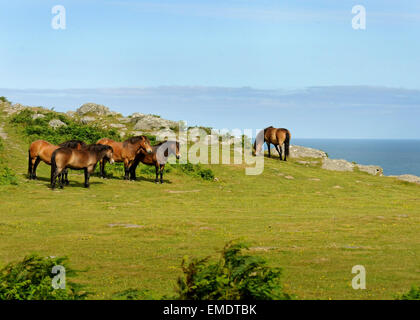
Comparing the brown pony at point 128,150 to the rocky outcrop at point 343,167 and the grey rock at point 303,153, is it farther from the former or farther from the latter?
the rocky outcrop at point 343,167

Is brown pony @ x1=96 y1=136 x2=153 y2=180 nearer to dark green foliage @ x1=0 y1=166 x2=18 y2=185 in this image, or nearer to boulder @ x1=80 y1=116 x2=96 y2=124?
dark green foliage @ x1=0 y1=166 x2=18 y2=185

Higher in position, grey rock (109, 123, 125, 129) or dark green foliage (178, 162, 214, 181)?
grey rock (109, 123, 125, 129)

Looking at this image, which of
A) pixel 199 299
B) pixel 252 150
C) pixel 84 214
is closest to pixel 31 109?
pixel 252 150

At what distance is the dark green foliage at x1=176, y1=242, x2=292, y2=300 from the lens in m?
9.37

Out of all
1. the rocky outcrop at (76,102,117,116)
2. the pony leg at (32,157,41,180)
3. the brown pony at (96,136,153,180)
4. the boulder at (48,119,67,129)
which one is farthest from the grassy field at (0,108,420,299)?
the rocky outcrop at (76,102,117,116)

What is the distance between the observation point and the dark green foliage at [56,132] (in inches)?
→ 1812

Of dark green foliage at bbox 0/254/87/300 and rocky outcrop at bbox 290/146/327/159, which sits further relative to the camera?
rocky outcrop at bbox 290/146/327/159

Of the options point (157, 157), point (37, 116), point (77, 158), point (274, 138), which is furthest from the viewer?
point (37, 116)

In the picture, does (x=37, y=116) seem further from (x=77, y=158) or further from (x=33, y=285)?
(x=33, y=285)

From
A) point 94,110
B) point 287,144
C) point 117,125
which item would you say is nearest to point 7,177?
point 117,125

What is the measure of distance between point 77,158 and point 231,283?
22414 mm

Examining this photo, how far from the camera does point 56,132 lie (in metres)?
48.4

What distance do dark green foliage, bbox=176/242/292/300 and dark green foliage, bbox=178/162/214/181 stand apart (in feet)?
93.4

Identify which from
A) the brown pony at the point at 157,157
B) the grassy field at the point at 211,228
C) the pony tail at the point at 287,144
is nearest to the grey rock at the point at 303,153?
the pony tail at the point at 287,144
